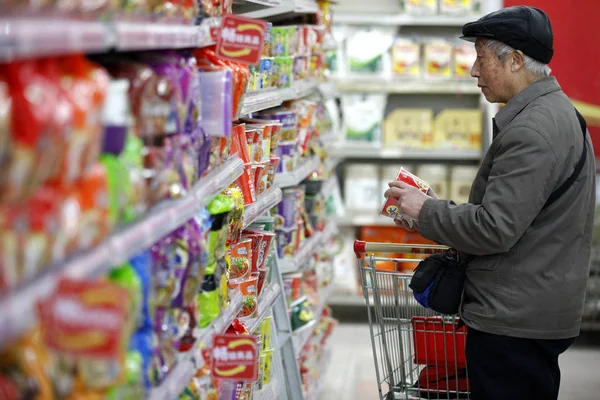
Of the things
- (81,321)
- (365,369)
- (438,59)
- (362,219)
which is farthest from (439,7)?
(81,321)

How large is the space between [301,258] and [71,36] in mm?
2719

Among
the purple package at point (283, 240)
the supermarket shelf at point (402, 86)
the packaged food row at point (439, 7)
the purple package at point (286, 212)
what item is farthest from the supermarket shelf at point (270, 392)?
the packaged food row at point (439, 7)

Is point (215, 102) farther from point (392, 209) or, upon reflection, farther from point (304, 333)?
point (304, 333)

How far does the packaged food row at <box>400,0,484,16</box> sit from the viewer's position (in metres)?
6.07

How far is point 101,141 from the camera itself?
4.85ft

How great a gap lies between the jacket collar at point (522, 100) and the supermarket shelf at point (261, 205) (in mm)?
845

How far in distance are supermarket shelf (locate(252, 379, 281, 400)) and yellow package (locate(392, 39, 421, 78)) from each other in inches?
128

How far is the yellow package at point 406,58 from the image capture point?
6.15 meters

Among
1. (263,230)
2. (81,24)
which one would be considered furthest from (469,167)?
(81,24)

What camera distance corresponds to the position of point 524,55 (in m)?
2.71

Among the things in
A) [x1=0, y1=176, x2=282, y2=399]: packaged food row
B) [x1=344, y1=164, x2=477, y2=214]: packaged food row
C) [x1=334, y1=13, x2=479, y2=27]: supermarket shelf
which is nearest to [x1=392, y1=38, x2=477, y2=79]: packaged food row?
[x1=334, y1=13, x2=479, y2=27]: supermarket shelf

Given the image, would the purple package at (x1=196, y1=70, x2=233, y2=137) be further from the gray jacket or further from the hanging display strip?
the gray jacket

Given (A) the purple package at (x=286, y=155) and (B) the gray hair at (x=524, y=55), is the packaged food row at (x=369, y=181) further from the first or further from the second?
(B) the gray hair at (x=524, y=55)

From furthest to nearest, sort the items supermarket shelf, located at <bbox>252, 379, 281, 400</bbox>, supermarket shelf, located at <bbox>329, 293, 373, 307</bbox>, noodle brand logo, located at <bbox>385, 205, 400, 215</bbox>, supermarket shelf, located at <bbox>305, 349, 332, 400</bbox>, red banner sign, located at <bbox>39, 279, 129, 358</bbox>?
1. supermarket shelf, located at <bbox>329, 293, 373, 307</bbox>
2. supermarket shelf, located at <bbox>305, 349, 332, 400</bbox>
3. supermarket shelf, located at <bbox>252, 379, 281, 400</bbox>
4. noodle brand logo, located at <bbox>385, 205, 400, 215</bbox>
5. red banner sign, located at <bbox>39, 279, 129, 358</bbox>
